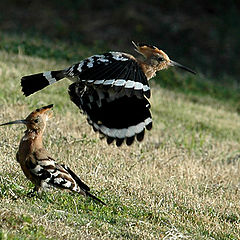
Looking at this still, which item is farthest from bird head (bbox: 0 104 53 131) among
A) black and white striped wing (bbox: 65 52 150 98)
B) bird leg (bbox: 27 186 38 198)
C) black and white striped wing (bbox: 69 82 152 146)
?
black and white striped wing (bbox: 69 82 152 146)

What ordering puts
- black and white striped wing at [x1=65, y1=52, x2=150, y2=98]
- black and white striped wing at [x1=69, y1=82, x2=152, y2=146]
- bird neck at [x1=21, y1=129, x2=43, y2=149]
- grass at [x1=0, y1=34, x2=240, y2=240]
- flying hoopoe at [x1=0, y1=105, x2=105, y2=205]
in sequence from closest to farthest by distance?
grass at [x1=0, y1=34, x2=240, y2=240], flying hoopoe at [x1=0, y1=105, x2=105, y2=205], bird neck at [x1=21, y1=129, x2=43, y2=149], black and white striped wing at [x1=65, y1=52, x2=150, y2=98], black and white striped wing at [x1=69, y1=82, x2=152, y2=146]

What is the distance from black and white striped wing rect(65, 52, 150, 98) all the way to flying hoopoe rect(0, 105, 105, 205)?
66cm

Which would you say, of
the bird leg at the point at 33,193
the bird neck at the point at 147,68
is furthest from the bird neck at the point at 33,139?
the bird neck at the point at 147,68

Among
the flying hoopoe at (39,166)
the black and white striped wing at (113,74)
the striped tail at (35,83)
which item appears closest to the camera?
the flying hoopoe at (39,166)

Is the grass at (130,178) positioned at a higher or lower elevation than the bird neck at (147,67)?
lower

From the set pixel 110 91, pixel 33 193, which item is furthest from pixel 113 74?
pixel 33 193

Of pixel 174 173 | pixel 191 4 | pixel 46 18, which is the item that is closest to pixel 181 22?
pixel 191 4

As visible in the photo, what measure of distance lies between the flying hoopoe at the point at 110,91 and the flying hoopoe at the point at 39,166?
678 millimetres

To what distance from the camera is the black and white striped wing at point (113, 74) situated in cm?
535

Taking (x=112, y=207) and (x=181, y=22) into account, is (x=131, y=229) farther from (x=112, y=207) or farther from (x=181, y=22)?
(x=181, y=22)

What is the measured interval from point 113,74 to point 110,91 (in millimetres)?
363

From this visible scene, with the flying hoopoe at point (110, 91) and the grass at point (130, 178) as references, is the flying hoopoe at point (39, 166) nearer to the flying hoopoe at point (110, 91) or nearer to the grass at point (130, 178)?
the grass at point (130, 178)

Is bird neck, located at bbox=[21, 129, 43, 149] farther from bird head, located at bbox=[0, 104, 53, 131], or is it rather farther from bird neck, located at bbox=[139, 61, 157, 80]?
bird neck, located at bbox=[139, 61, 157, 80]

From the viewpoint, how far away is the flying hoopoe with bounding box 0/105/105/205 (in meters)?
4.87
